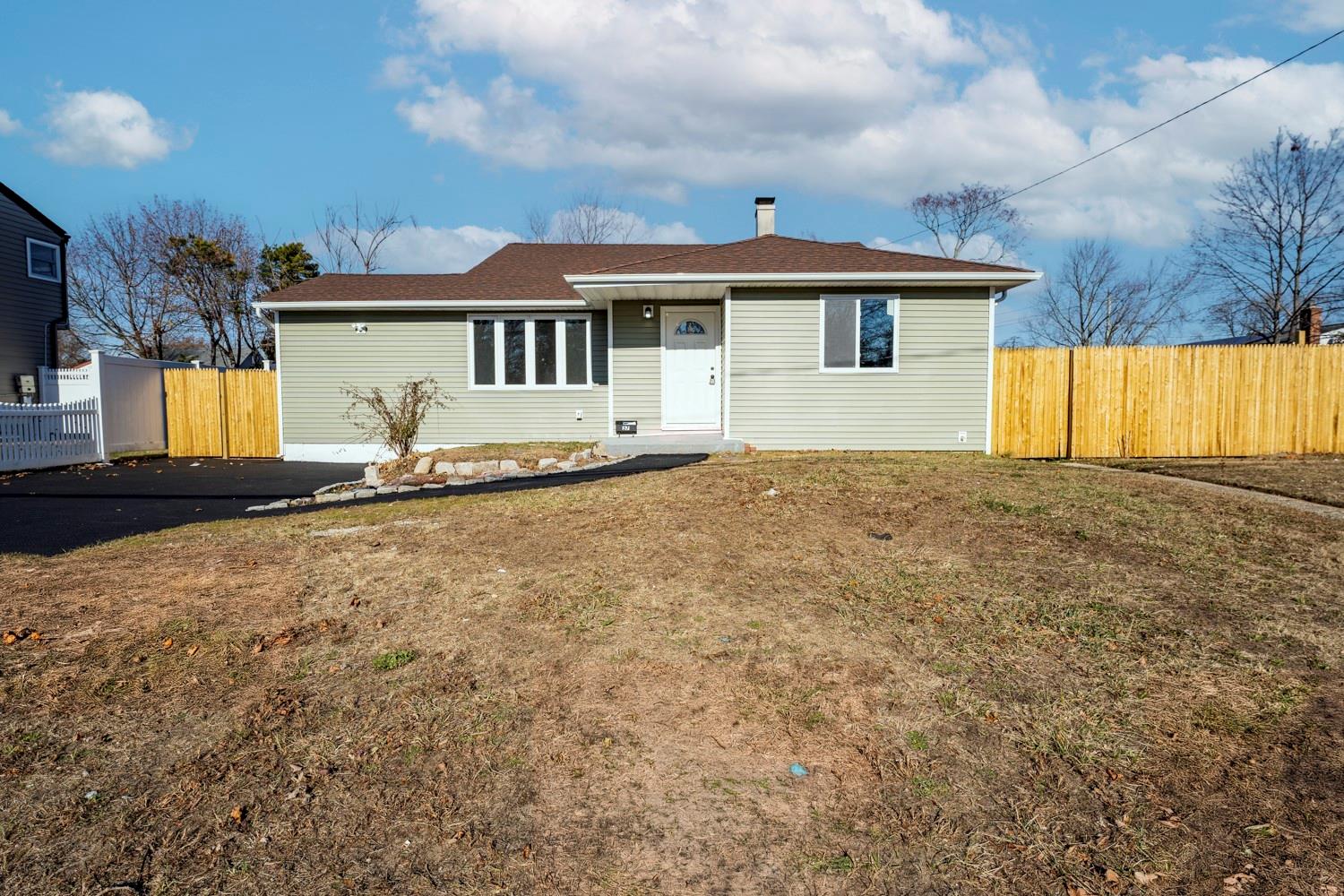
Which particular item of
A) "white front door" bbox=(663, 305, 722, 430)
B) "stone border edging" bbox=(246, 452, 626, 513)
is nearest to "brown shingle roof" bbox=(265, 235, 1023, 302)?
"white front door" bbox=(663, 305, 722, 430)

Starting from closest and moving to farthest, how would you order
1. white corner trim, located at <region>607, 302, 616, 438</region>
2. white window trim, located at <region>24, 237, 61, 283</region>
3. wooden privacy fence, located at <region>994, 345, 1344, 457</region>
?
wooden privacy fence, located at <region>994, 345, 1344, 457</region>
white corner trim, located at <region>607, 302, 616, 438</region>
white window trim, located at <region>24, 237, 61, 283</region>

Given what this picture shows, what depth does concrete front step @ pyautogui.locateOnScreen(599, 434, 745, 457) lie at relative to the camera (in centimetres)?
1249

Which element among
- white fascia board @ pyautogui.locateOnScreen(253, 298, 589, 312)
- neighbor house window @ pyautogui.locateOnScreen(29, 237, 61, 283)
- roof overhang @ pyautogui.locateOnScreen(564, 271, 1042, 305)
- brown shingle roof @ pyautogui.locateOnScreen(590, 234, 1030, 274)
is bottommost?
white fascia board @ pyautogui.locateOnScreen(253, 298, 589, 312)

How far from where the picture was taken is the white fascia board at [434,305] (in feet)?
47.2

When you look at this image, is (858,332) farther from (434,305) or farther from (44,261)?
(44,261)

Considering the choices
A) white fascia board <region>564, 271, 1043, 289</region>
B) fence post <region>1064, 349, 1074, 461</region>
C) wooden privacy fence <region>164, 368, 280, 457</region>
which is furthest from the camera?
wooden privacy fence <region>164, 368, 280, 457</region>

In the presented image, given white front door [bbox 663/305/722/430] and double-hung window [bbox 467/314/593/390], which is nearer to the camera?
white front door [bbox 663/305/722/430]

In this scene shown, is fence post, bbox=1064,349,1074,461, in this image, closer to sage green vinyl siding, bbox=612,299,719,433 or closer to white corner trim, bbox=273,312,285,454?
sage green vinyl siding, bbox=612,299,719,433

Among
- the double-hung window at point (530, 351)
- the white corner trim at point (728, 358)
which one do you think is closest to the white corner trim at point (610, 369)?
the double-hung window at point (530, 351)

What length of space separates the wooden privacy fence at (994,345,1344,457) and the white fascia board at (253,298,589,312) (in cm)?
A: 790

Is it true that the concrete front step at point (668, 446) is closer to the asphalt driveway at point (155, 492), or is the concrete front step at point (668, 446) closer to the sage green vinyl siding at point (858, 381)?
the asphalt driveway at point (155, 492)

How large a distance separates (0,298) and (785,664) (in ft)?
77.8

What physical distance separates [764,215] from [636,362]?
506 centimetres

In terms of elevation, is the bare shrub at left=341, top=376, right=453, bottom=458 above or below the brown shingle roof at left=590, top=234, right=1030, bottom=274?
below
